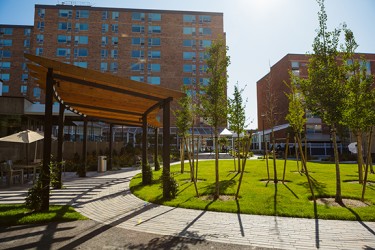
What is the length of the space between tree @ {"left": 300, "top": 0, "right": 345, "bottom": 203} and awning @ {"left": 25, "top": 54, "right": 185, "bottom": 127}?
180 inches

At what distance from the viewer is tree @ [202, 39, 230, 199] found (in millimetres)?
9125

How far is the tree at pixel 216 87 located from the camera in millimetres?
9125

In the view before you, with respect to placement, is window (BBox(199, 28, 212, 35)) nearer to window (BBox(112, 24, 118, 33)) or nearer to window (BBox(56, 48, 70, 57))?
window (BBox(112, 24, 118, 33))

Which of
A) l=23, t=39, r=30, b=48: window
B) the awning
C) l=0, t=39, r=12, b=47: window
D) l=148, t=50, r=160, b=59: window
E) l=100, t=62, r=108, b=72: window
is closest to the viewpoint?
the awning

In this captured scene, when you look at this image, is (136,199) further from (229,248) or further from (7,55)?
(7,55)

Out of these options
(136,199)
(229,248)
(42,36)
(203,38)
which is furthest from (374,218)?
(42,36)

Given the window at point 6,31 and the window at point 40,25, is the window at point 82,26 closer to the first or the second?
the window at point 40,25

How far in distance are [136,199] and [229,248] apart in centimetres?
494

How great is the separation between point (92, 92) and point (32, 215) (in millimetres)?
4641

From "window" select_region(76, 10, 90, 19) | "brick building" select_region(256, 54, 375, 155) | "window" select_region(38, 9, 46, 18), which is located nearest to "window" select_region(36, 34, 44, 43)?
"window" select_region(38, 9, 46, 18)

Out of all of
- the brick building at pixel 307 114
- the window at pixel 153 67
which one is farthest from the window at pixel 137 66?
the brick building at pixel 307 114

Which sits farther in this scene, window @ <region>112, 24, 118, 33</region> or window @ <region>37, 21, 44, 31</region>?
window @ <region>37, 21, 44, 31</region>

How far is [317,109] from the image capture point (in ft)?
28.9

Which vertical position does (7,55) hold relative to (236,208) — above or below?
above
